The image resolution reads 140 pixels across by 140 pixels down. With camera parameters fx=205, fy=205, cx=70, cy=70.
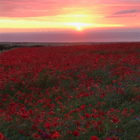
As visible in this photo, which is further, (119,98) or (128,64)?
(128,64)

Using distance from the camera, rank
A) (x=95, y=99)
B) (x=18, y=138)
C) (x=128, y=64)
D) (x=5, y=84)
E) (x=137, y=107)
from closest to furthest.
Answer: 1. (x=18, y=138)
2. (x=137, y=107)
3. (x=95, y=99)
4. (x=5, y=84)
5. (x=128, y=64)

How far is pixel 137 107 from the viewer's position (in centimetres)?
479

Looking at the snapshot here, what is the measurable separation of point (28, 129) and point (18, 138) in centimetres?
28

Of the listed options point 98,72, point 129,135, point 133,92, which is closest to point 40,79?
point 98,72

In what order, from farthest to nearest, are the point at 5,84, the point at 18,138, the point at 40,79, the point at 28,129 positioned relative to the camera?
the point at 40,79
the point at 5,84
the point at 28,129
the point at 18,138

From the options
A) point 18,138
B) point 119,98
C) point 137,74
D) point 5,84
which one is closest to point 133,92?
point 119,98

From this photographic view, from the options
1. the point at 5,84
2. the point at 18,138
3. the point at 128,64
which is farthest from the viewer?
the point at 128,64

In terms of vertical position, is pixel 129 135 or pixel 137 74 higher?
pixel 137 74

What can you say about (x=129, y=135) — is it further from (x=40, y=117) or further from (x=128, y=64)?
(x=128, y=64)

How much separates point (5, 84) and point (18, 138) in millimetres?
3835

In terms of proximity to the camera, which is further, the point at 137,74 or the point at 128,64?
the point at 128,64

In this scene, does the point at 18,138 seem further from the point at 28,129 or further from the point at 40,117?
the point at 40,117

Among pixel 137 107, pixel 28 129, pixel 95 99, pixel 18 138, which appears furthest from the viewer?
pixel 95 99

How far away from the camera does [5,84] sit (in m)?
6.77
